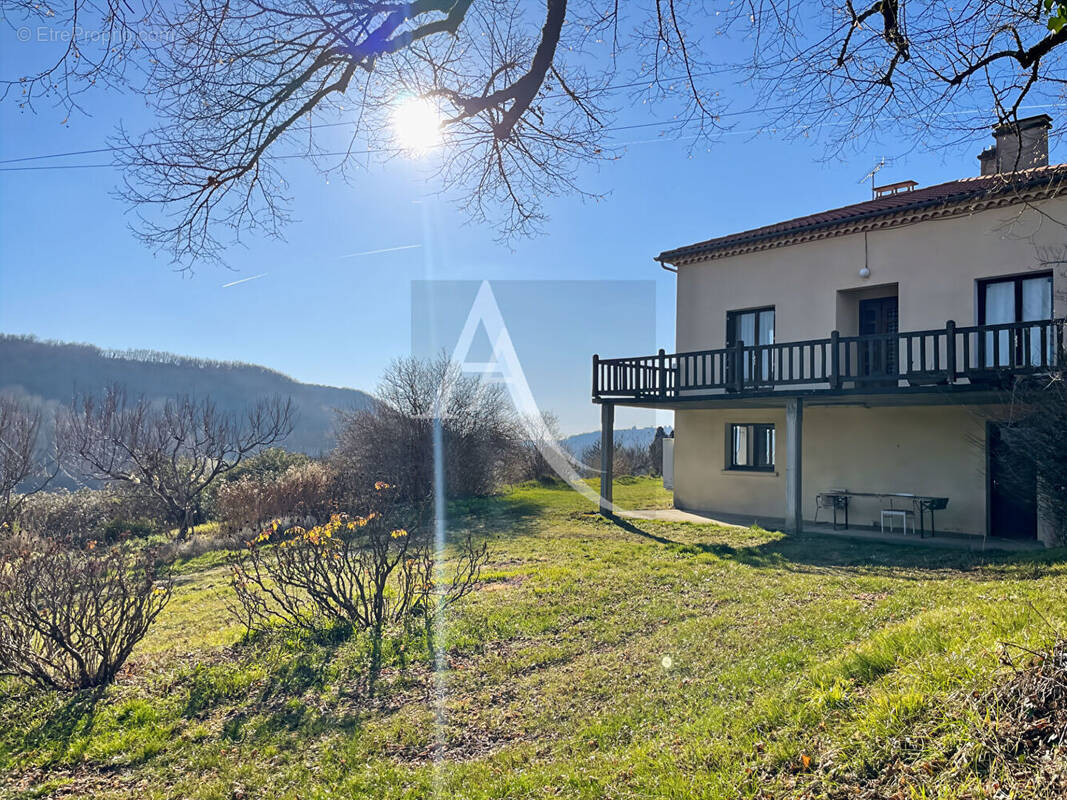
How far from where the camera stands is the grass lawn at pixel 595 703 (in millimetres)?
3037

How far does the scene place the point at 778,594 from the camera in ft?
22.9

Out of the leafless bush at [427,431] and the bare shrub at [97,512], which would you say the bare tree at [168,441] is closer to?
the bare shrub at [97,512]

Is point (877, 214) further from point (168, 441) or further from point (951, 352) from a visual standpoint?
point (168, 441)

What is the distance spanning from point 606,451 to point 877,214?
24.4 ft

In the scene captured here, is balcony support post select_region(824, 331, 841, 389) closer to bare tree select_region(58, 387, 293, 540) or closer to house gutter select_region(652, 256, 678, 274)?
house gutter select_region(652, 256, 678, 274)

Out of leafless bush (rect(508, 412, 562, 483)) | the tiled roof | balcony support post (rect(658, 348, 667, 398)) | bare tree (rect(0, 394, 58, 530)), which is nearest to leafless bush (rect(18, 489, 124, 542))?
bare tree (rect(0, 394, 58, 530))

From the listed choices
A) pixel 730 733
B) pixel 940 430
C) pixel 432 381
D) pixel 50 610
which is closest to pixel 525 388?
pixel 432 381

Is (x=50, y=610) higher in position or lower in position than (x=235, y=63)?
lower

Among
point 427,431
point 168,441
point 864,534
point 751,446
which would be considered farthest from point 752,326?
point 168,441

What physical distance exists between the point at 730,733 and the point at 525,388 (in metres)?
20.0

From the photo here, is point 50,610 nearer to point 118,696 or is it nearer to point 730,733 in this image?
point 118,696

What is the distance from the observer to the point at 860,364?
1252cm

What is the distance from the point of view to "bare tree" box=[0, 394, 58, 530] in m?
15.3

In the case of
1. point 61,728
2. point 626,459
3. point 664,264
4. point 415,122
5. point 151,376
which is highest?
point 664,264
